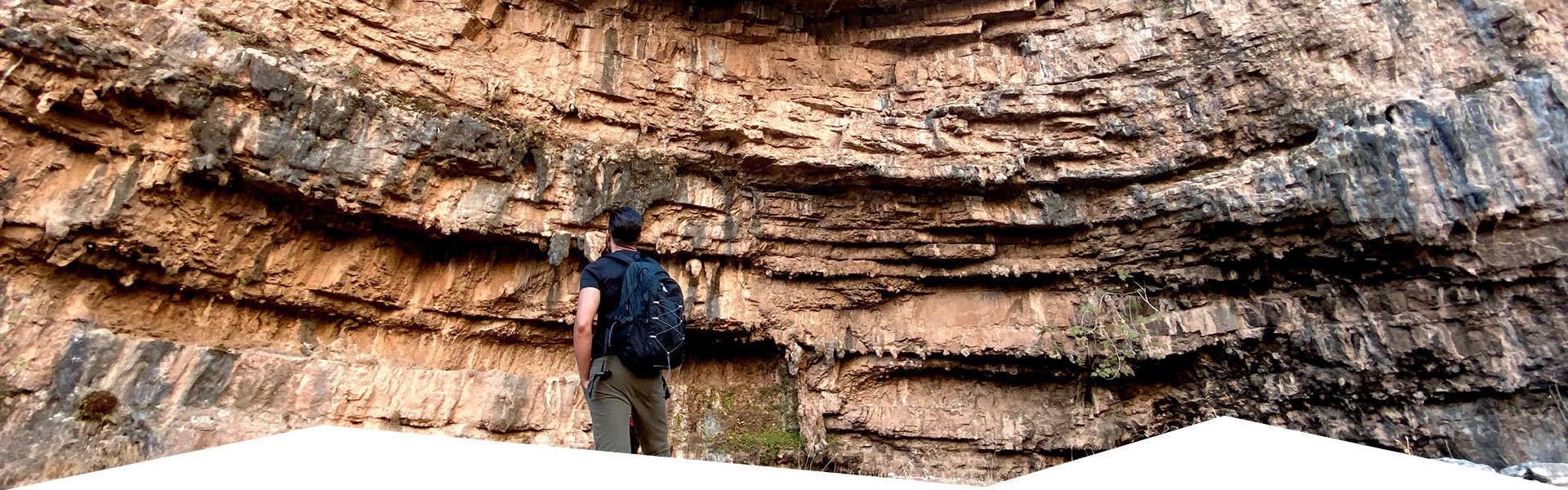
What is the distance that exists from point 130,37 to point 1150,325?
360 inches

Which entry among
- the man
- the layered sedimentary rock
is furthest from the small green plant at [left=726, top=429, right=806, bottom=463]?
the man

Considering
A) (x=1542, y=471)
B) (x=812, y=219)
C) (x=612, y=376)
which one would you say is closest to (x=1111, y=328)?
(x=1542, y=471)

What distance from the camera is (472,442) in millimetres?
1604

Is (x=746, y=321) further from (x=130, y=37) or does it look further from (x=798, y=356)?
(x=130, y=37)

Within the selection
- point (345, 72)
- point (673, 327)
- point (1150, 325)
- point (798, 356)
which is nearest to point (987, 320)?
point (1150, 325)

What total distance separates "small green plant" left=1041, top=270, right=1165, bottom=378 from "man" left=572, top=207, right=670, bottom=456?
16.8 ft

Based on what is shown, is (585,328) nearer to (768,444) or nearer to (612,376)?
(612,376)

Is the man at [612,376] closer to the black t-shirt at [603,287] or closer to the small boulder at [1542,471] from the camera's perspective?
the black t-shirt at [603,287]

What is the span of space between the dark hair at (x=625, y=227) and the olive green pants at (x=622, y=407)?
68cm

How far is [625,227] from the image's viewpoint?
3.90 metres

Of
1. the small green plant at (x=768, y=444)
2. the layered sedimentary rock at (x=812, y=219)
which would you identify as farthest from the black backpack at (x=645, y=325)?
the small green plant at (x=768, y=444)

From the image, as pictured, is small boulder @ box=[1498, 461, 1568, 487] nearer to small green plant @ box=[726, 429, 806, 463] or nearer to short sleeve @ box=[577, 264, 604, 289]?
small green plant @ box=[726, 429, 806, 463]

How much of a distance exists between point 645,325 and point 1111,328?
555 cm

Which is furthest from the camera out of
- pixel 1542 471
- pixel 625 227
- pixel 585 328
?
pixel 1542 471
